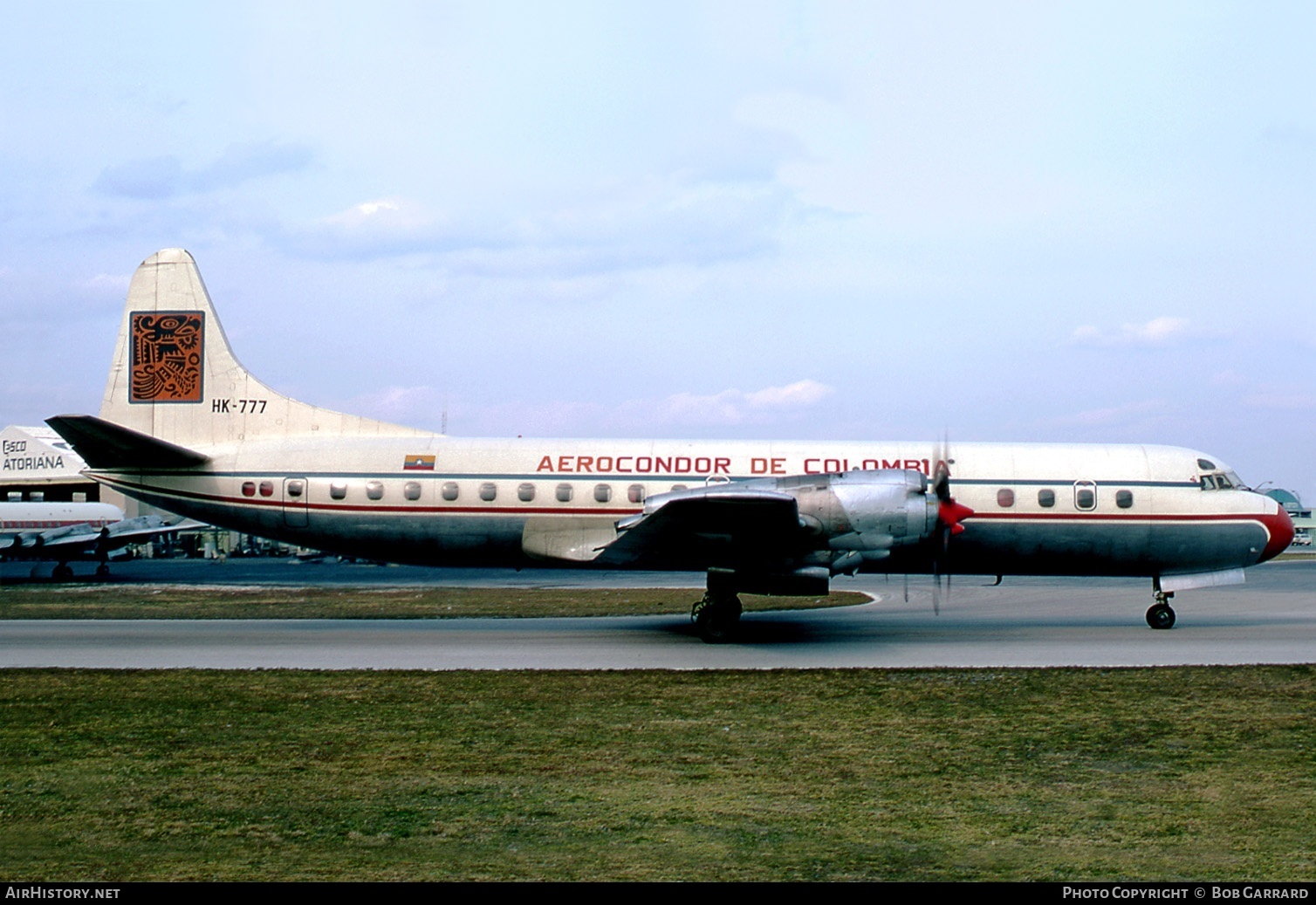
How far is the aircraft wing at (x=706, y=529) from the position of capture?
51.5 feet

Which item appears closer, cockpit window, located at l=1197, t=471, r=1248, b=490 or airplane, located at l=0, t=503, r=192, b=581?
cockpit window, located at l=1197, t=471, r=1248, b=490

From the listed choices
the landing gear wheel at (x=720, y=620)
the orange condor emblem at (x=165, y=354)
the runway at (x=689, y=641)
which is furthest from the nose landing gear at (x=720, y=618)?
the orange condor emblem at (x=165, y=354)

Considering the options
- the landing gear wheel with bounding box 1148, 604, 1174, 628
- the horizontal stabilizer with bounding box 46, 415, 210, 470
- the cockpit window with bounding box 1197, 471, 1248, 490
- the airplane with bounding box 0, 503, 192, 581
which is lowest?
the landing gear wheel with bounding box 1148, 604, 1174, 628

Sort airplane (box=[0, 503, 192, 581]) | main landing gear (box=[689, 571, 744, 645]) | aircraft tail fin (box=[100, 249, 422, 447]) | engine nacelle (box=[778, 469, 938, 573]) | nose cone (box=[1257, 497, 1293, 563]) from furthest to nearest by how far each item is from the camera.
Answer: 1. airplane (box=[0, 503, 192, 581])
2. aircraft tail fin (box=[100, 249, 422, 447])
3. nose cone (box=[1257, 497, 1293, 563])
4. main landing gear (box=[689, 571, 744, 645])
5. engine nacelle (box=[778, 469, 938, 573])

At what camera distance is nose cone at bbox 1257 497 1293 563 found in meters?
19.3

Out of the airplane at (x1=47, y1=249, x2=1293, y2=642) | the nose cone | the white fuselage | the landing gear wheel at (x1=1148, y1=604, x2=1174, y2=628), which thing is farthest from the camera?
the landing gear wheel at (x1=1148, y1=604, x2=1174, y2=628)

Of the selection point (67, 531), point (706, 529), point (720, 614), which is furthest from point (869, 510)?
point (67, 531)

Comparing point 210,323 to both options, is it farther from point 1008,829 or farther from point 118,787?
point 1008,829

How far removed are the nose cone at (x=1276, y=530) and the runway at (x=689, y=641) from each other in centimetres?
147

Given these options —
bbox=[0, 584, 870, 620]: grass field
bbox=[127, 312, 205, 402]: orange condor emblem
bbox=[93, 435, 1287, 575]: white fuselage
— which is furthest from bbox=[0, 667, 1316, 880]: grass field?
bbox=[0, 584, 870, 620]: grass field

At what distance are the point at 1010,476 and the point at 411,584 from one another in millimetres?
23872

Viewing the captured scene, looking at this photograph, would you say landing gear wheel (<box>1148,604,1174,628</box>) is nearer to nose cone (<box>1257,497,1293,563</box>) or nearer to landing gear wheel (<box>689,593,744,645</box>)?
nose cone (<box>1257,497,1293,563</box>)

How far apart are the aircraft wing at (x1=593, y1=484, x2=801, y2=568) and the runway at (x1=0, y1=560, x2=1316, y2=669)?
1.44m

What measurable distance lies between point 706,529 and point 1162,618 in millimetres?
9009
